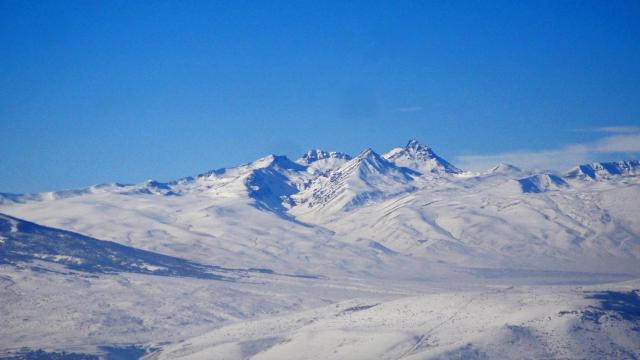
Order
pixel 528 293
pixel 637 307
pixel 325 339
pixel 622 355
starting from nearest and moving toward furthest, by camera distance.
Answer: pixel 622 355
pixel 325 339
pixel 637 307
pixel 528 293

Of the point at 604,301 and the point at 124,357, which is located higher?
the point at 604,301

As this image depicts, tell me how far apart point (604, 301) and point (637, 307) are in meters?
6.88

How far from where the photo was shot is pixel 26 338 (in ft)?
618

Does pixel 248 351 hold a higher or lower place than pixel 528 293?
lower

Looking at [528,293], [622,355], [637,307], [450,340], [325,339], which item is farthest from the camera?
[528,293]

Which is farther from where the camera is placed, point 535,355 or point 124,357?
point 124,357

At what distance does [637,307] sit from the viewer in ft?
553

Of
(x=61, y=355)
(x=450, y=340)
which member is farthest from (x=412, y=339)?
(x=61, y=355)

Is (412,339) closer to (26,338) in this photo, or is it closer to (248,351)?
(248,351)

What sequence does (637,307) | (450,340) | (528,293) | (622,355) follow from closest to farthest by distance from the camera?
(622,355)
(450,340)
(637,307)
(528,293)

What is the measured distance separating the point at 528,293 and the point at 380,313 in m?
36.7

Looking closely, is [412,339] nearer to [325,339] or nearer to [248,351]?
[325,339]

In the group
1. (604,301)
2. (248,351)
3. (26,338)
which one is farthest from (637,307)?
(26,338)

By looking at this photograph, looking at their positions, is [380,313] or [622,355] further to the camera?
[380,313]
